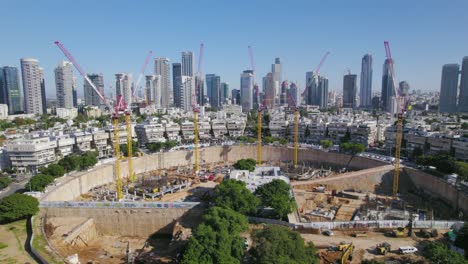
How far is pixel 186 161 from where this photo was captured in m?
62.2

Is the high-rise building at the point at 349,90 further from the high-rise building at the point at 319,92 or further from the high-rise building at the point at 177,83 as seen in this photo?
the high-rise building at the point at 177,83

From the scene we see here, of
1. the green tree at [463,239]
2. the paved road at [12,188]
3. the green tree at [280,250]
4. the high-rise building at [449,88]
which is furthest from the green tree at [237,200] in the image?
the high-rise building at [449,88]

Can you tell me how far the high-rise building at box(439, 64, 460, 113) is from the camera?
142875mm

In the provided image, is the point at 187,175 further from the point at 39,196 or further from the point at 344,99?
the point at 344,99

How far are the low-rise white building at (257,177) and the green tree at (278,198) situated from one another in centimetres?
361

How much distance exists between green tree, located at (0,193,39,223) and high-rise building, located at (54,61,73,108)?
4910 inches

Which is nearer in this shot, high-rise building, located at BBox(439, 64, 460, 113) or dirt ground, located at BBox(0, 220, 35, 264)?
dirt ground, located at BBox(0, 220, 35, 264)

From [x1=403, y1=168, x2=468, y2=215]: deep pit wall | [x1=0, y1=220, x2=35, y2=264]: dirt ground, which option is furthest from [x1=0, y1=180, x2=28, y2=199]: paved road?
[x1=403, y1=168, x2=468, y2=215]: deep pit wall

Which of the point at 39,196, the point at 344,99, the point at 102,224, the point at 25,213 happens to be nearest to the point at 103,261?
the point at 102,224

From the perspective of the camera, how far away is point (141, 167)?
5625cm

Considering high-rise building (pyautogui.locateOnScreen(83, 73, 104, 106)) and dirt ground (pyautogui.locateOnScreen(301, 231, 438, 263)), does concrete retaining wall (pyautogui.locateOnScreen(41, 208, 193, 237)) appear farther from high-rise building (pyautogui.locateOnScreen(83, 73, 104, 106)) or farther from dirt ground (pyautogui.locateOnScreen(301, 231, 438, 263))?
high-rise building (pyautogui.locateOnScreen(83, 73, 104, 106))

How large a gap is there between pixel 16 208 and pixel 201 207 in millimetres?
18000

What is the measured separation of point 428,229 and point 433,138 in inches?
1264

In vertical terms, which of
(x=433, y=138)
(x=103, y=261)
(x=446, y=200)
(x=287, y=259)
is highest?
(x=433, y=138)
